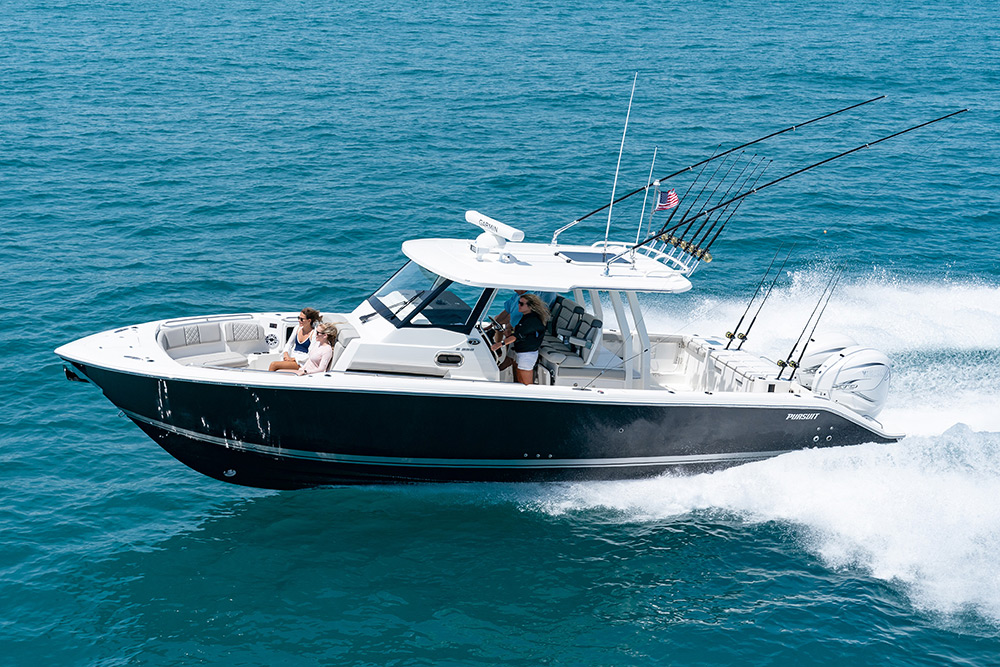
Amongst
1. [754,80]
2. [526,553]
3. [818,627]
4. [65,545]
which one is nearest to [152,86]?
[754,80]

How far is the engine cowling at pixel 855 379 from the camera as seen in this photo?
10852mm

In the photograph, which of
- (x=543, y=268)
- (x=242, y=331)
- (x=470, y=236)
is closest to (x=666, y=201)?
(x=543, y=268)

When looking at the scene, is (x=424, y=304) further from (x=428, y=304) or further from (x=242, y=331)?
(x=242, y=331)

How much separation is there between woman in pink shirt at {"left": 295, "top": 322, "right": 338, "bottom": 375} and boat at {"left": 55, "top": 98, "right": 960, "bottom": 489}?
6.5 inches

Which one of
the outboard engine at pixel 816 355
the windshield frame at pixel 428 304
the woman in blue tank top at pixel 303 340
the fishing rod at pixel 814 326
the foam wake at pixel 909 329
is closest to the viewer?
the windshield frame at pixel 428 304

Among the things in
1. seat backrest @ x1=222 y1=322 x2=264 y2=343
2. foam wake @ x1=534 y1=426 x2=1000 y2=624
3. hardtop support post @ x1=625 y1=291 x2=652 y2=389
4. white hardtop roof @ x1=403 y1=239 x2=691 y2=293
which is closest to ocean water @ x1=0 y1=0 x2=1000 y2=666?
foam wake @ x1=534 y1=426 x2=1000 y2=624

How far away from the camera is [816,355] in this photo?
11281mm

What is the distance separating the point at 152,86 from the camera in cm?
2841

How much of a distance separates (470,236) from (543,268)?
9145 mm

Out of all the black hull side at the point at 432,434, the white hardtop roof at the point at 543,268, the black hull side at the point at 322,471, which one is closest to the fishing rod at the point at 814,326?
the black hull side at the point at 432,434

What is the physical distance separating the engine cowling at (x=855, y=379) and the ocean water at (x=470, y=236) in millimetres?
625

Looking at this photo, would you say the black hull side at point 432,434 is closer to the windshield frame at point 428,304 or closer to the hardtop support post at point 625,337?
the hardtop support post at point 625,337

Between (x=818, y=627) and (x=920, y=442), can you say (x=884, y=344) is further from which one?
(x=818, y=627)

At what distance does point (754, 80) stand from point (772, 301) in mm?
16550
